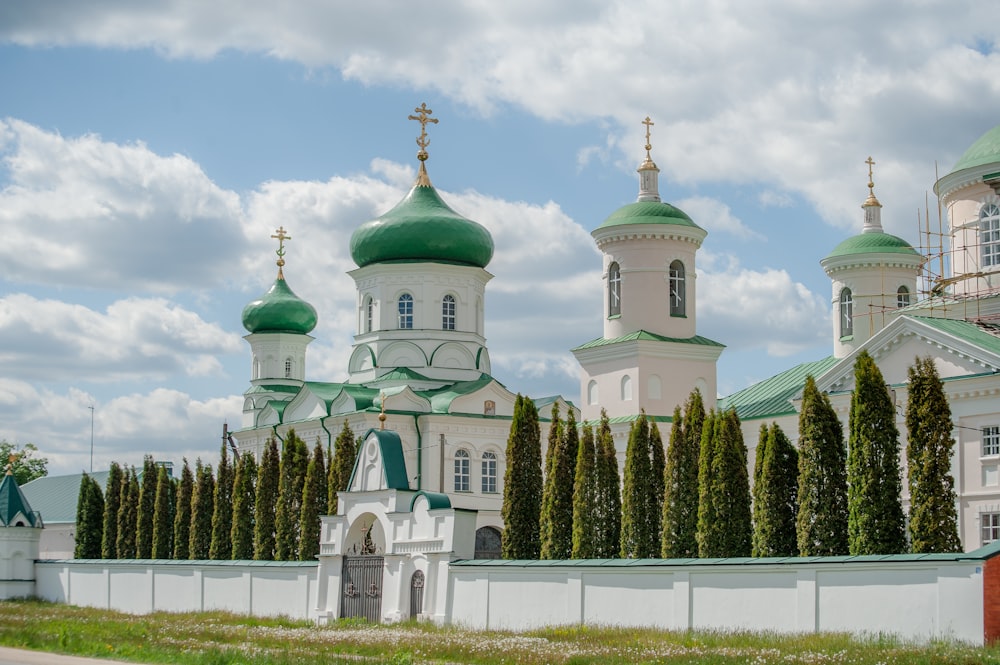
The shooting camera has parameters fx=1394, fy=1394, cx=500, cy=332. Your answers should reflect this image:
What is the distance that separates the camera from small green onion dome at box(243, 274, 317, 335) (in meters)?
49.2

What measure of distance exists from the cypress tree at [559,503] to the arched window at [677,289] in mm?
10385

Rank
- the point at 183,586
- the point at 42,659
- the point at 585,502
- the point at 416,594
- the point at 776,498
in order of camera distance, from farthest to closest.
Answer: the point at 183,586 < the point at 585,502 < the point at 416,594 < the point at 776,498 < the point at 42,659

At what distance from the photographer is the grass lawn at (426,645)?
47.9 ft

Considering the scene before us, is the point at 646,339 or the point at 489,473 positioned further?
the point at 489,473

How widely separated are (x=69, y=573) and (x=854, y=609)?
22028mm

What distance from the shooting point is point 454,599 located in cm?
2206

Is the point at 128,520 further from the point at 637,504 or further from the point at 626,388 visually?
the point at 637,504

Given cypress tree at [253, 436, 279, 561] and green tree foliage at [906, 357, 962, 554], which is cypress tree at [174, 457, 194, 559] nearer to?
cypress tree at [253, 436, 279, 561]

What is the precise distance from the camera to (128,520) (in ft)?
124

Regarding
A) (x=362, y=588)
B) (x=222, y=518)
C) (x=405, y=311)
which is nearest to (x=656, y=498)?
(x=362, y=588)

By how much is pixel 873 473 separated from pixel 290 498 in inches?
572

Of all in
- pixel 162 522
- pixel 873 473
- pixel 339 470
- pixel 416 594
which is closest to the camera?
pixel 873 473

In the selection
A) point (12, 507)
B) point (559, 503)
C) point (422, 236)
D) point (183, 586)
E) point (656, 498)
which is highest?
point (422, 236)

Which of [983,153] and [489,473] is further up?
[983,153]
